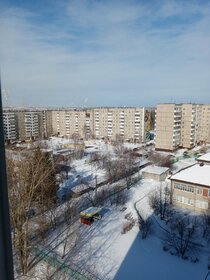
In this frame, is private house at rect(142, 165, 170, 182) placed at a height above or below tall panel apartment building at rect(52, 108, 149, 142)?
below

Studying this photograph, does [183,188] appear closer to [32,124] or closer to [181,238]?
[181,238]

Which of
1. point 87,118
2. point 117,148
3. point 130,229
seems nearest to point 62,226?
point 130,229

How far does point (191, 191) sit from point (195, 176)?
381 mm

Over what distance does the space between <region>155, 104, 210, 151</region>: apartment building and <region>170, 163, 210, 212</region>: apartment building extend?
6.09m

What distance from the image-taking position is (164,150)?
38.1ft

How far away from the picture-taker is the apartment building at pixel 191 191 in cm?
503

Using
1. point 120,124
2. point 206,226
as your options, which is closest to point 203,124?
point 120,124

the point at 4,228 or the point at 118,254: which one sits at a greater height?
the point at 4,228

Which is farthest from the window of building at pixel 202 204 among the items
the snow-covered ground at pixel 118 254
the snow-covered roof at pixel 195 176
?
the snow-covered ground at pixel 118 254

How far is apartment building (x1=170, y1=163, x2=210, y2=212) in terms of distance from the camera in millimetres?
5031

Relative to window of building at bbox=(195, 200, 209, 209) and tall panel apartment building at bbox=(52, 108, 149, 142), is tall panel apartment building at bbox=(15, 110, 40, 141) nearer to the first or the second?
tall panel apartment building at bbox=(52, 108, 149, 142)

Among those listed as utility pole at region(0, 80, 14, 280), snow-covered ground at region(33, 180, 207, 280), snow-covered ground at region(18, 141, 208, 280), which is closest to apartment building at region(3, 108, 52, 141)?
snow-covered ground at region(18, 141, 208, 280)

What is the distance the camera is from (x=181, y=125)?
1207 cm

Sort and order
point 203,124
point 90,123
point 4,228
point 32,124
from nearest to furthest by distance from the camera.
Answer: point 4,228 < point 203,124 < point 32,124 < point 90,123
